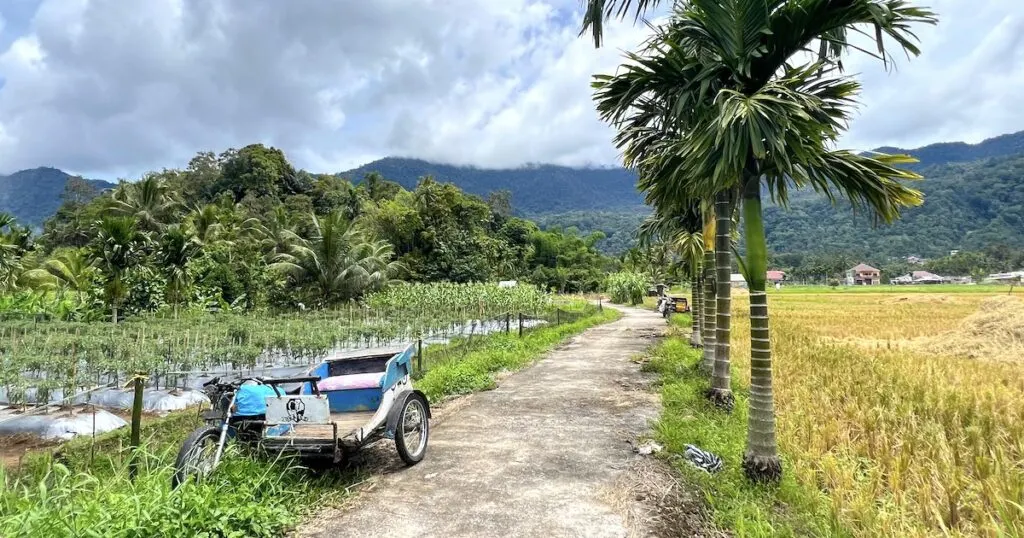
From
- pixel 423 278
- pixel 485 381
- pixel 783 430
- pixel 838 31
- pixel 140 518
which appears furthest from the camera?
pixel 423 278

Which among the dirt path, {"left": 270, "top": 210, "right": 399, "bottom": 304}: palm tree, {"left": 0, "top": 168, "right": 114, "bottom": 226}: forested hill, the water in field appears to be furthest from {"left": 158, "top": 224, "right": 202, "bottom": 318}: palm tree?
{"left": 0, "top": 168, "right": 114, "bottom": 226}: forested hill

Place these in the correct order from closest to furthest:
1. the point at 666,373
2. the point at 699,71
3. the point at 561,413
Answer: the point at 699,71, the point at 561,413, the point at 666,373

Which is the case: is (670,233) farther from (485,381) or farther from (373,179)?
(373,179)

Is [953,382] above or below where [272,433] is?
below

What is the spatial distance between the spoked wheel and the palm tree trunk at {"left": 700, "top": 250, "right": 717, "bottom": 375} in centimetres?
576

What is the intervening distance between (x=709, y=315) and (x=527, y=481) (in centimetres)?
639

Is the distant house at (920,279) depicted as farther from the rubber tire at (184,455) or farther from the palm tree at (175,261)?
the rubber tire at (184,455)

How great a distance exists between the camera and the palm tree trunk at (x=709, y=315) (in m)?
9.28

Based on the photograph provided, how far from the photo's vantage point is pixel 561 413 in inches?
273

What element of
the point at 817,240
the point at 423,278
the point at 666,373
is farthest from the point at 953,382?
the point at 817,240

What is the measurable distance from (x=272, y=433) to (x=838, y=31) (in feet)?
18.7

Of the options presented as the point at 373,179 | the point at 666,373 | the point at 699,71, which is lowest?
the point at 666,373

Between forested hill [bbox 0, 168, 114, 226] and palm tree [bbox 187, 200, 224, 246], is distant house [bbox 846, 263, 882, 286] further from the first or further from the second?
forested hill [bbox 0, 168, 114, 226]

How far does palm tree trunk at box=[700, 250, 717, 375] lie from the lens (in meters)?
9.28
